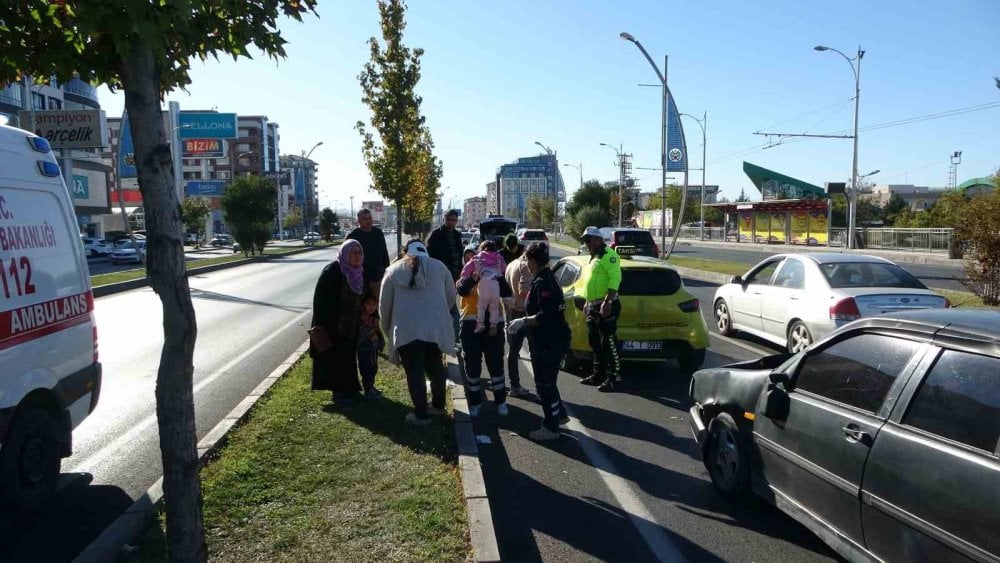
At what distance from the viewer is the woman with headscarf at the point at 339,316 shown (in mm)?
7141

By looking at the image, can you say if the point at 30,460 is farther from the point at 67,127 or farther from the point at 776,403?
the point at 67,127

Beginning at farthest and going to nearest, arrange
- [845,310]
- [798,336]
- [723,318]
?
[723,318], [798,336], [845,310]

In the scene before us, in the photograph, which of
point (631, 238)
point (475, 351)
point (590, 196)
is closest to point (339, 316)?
point (475, 351)

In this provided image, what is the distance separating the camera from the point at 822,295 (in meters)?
9.20

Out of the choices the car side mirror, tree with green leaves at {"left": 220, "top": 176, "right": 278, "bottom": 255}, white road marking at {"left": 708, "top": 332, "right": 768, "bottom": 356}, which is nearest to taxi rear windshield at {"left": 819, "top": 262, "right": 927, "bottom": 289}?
white road marking at {"left": 708, "top": 332, "right": 768, "bottom": 356}

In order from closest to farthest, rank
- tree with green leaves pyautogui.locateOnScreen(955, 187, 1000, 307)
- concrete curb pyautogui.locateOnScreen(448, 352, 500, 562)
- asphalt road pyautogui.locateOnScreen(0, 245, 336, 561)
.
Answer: concrete curb pyautogui.locateOnScreen(448, 352, 500, 562)
asphalt road pyautogui.locateOnScreen(0, 245, 336, 561)
tree with green leaves pyautogui.locateOnScreen(955, 187, 1000, 307)

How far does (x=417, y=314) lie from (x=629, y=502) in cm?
243

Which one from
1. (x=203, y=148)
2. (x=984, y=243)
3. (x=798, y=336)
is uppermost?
(x=203, y=148)

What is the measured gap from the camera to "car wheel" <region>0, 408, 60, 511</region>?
14.7ft

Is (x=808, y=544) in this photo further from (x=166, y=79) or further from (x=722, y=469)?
(x=166, y=79)

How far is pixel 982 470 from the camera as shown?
2.88 meters

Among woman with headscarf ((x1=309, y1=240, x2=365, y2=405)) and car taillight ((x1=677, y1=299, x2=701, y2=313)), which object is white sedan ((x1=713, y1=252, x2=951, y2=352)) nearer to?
car taillight ((x1=677, y1=299, x2=701, y2=313))

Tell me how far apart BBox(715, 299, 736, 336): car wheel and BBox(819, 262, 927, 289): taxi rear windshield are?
2695 millimetres

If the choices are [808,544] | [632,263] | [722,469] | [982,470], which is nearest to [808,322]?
[632,263]
